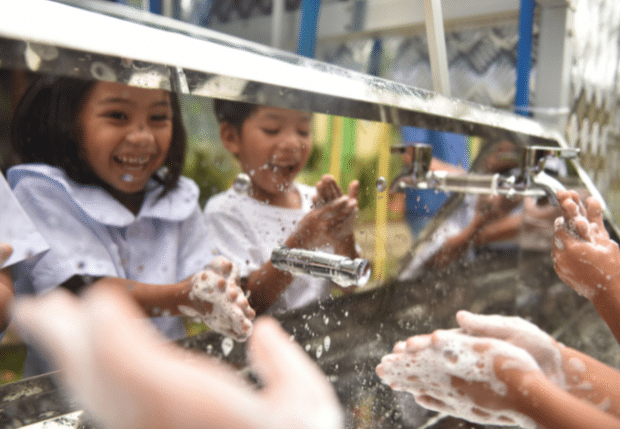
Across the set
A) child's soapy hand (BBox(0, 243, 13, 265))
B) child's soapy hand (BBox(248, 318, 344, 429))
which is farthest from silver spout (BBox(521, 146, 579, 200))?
child's soapy hand (BBox(0, 243, 13, 265))

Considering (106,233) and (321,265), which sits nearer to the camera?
(106,233)

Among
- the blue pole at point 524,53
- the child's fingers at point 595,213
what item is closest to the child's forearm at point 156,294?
the child's fingers at point 595,213

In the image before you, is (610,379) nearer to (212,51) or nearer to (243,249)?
(243,249)

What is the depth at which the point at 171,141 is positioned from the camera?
0.44m

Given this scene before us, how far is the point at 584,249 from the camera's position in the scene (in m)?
0.76

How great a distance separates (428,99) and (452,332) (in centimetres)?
38

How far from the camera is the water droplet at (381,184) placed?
2.33ft

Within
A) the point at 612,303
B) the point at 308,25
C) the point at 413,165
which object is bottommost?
the point at 612,303

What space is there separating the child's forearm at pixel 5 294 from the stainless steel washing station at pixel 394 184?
0.35 ft

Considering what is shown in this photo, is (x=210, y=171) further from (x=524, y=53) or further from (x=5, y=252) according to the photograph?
(x=524, y=53)

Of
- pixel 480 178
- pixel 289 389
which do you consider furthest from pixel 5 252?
pixel 480 178

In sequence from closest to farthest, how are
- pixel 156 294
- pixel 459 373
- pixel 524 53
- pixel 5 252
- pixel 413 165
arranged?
pixel 5 252, pixel 156 294, pixel 459 373, pixel 413 165, pixel 524 53

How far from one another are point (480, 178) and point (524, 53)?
2.03 feet

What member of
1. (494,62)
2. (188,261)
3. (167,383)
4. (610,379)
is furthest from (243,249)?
(494,62)
